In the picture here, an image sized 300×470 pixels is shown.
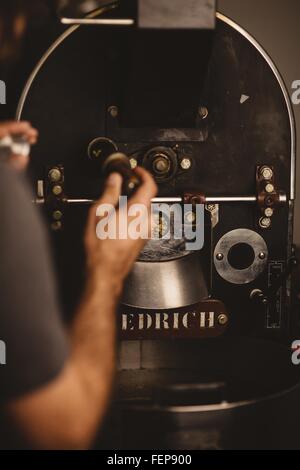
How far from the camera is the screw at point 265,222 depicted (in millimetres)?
1606

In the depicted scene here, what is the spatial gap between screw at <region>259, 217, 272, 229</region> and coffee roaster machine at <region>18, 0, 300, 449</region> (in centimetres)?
1

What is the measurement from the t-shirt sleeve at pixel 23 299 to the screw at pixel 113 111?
0.69 meters

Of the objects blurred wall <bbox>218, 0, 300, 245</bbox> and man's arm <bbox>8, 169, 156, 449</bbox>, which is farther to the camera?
blurred wall <bbox>218, 0, 300, 245</bbox>

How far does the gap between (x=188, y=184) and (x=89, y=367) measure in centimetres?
68

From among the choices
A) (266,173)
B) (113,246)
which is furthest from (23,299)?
(266,173)

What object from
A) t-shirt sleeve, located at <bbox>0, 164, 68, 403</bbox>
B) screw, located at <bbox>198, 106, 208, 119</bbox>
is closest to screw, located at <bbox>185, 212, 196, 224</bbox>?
screw, located at <bbox>198, 106, 208, 119</bbox>

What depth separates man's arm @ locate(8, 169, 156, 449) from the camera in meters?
0.92

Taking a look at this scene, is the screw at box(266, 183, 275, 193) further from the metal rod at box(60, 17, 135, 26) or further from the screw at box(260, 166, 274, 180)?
the metal rod at box(60, 17, 135, 26)

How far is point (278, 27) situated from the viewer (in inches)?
83.3

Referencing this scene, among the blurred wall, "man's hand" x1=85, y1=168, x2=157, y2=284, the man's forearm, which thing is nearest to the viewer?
the man's forearm

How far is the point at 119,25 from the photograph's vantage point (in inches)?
55.6

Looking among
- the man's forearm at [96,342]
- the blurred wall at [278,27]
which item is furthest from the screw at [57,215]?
the blurred wall at [278,27]

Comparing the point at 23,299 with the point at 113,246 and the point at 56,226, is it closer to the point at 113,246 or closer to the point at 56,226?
the point at 113,246

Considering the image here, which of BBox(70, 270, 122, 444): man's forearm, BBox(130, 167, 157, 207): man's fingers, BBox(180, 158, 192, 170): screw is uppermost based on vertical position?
BBox(180, 158, 192, 170): screw
